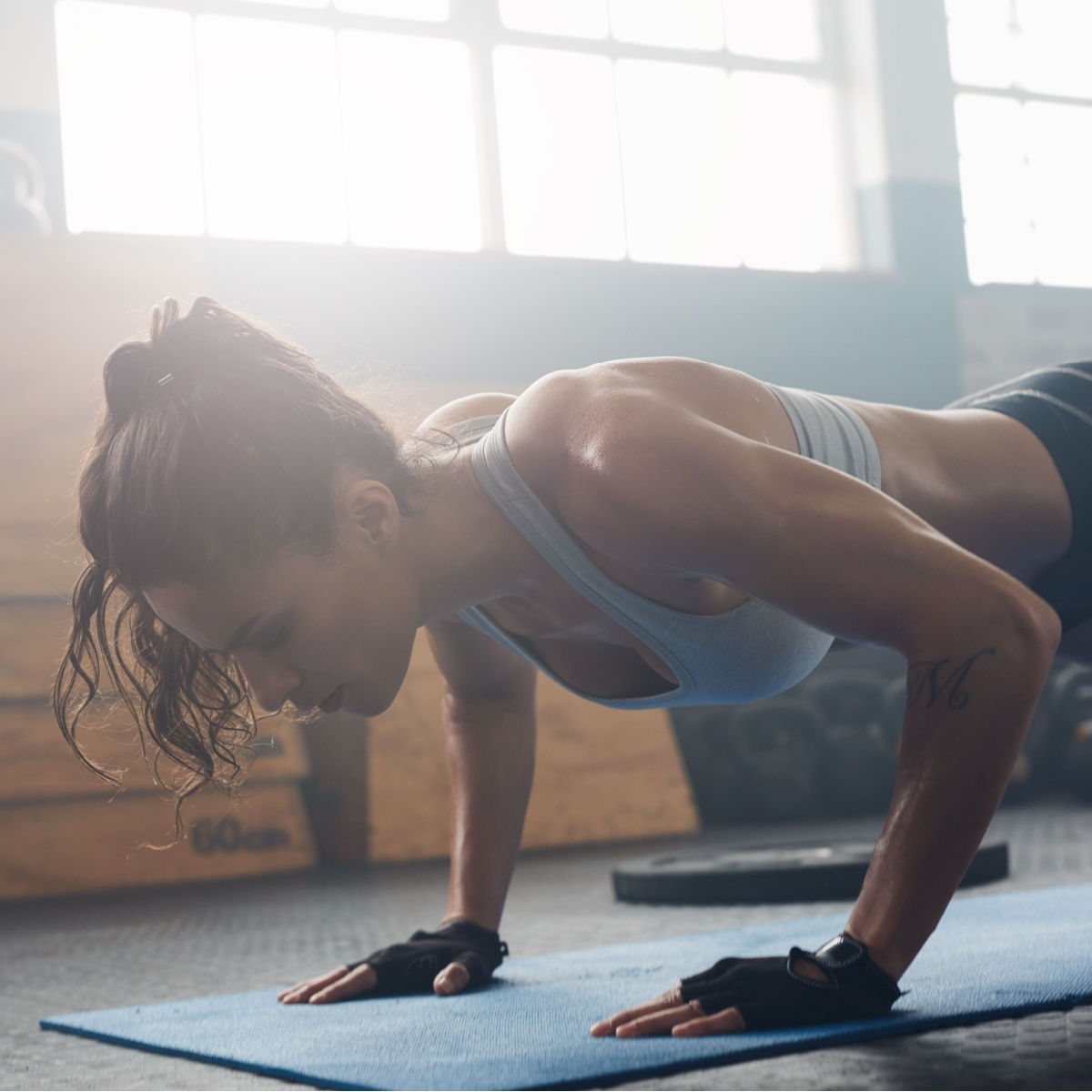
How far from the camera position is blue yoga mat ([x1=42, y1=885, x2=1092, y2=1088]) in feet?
3.44

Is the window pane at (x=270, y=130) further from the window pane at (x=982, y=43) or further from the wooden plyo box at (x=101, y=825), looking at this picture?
the window pane at (x=982, y=43)

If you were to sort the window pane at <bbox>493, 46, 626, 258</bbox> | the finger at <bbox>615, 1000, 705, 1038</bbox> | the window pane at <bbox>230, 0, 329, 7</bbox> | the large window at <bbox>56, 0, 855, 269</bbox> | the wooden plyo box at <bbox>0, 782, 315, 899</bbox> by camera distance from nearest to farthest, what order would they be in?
the finger at <bbox>615, 1000, 705, 1038</bbox>
the wooden plyo box at <bbox>0, 782, 315, 899</bbox>
the large window at <bbox>56, 0, 855, 269</bbox>
the window pane at <bbox>230, 0, 329, 7</bbox>
the window pane at <bbox>493, 46, 626, 258</bbox>

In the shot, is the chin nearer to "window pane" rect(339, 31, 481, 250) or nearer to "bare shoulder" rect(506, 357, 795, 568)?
"bare shoulder" rect(506, 357, 795, 568)

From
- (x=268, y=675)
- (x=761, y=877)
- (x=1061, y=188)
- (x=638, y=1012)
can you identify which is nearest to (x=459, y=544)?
(x=268, y=675)

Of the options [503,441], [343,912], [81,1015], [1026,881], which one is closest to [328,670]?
[503,441]

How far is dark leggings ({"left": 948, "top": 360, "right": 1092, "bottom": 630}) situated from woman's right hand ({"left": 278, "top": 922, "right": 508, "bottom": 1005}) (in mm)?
745

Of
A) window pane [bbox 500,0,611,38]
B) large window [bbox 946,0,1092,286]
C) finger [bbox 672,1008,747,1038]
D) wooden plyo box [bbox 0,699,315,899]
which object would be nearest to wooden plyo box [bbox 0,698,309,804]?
wooden plyo box [bbox 0,699,315,899]

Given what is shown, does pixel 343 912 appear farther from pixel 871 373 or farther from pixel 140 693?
pixel 871 373

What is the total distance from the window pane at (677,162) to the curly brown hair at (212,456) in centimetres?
378

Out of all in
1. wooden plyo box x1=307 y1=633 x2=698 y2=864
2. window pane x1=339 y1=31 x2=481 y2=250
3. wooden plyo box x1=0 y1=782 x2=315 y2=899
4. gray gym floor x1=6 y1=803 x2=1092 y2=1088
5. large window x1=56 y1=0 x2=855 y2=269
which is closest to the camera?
gray gym floor x1=6 y1=803 x2=1092 y2=1088

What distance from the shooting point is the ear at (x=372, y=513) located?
1159mm

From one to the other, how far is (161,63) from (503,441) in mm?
3555

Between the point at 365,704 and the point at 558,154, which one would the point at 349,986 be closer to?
the point at 365,704

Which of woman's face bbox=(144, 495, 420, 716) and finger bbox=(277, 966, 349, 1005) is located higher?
woman's face bbox=(144, 495, 420, 716)
